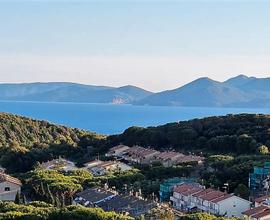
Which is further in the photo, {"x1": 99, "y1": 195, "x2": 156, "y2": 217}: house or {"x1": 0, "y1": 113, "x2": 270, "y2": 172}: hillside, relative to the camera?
{"x1": 0, "y1": 113, "x2": 270, "y2": 172}: hillside

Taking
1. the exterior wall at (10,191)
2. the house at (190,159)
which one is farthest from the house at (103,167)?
the exterior wall at (10,191)

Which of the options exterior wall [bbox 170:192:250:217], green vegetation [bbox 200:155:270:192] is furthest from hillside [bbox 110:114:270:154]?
exterior wall [bbox 170:192:250:217]

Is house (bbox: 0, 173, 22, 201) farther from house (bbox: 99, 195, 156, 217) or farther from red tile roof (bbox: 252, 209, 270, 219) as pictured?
red tile roof (bbox: 252, 209, 270, 219)

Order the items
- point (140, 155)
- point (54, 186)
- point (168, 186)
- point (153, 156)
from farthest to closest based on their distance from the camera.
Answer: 1. point (140, 155)
2. point (153, 156)
3. point (168, 186)
4. point (54, 186)

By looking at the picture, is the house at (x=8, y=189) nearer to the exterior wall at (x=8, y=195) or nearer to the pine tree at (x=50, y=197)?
the exterior wall at (x=8, y=195)

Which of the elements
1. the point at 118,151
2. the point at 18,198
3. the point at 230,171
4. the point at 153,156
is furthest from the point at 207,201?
the point at 118,151

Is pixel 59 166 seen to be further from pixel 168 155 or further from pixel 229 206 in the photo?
pixel 229 206
